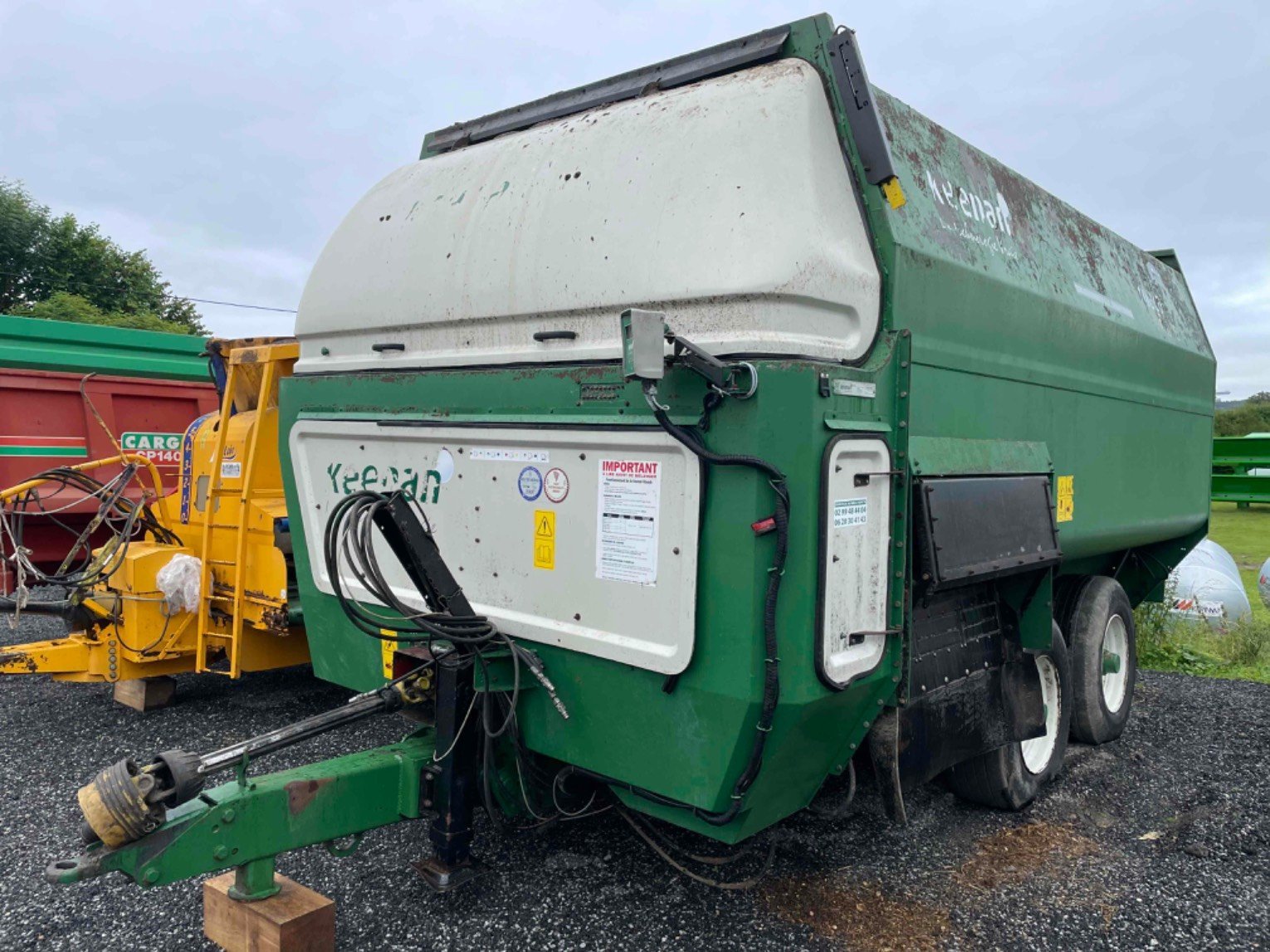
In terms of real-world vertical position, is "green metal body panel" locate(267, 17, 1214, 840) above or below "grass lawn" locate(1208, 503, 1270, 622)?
above

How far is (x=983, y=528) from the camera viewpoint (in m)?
2.97

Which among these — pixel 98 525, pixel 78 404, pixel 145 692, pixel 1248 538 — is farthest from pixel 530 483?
pixel 1248 538

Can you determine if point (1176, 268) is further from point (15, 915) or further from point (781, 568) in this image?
point (15, 915)

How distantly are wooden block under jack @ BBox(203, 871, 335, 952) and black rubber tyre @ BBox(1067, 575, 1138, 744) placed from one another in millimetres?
3481

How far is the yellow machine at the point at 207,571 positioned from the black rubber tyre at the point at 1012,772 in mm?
3065

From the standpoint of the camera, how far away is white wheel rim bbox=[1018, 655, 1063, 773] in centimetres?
407

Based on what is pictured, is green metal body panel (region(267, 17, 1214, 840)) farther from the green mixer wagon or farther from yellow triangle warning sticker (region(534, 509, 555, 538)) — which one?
Answer: yellow triangle warning sticker (region(534, 509, 555, 538))

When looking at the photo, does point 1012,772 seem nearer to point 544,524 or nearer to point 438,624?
point 544,524

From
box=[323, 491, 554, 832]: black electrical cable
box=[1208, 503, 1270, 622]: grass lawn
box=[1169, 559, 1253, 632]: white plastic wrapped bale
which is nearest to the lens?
box=[323, 491, 554, 832]: black electrical cable

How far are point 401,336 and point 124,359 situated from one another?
5.26 m

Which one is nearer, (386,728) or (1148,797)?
(1148,797)

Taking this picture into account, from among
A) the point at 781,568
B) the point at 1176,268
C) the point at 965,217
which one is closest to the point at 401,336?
the point at 781,568

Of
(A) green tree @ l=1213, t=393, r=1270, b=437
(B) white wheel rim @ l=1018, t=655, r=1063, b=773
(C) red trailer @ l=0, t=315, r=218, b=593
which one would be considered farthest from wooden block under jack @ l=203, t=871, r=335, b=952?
(A) green tree @ l=1213, t=393, r=1270, b=437

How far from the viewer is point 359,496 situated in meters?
2.75
